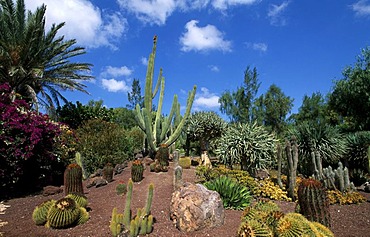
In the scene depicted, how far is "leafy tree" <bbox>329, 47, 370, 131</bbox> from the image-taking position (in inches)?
707

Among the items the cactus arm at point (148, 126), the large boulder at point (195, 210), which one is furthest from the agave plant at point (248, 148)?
the large boulder at point (195, 210)

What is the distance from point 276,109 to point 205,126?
1586cm

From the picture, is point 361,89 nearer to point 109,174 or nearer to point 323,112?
point 323,112

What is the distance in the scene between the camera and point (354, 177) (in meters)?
11.7

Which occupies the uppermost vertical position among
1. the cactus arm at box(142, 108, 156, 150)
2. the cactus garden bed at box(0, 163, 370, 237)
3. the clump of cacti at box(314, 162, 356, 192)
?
the cactus arm at box(142, 108, 156, 150)

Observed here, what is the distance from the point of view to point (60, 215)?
5.42 meters

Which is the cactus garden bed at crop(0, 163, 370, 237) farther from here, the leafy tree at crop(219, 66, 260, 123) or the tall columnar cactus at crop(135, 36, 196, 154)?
the leafy tree at crop(219, 66, 260, 123)

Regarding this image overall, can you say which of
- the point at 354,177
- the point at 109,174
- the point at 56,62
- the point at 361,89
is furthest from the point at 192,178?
the point at 361,89

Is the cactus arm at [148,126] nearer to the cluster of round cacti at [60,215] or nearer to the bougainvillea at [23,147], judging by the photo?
the bougainvillea at [23,147]

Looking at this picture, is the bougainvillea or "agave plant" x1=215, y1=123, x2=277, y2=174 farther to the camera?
"agave plant" x1=215, y1=123, x2=277, y2=174

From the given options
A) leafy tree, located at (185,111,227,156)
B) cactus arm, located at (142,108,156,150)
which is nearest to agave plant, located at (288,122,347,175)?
leafy tree, located at (185,111,227,156)

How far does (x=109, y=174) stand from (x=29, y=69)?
9.61 metres

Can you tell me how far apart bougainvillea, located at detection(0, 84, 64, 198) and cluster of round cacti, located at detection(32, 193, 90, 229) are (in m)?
3.57

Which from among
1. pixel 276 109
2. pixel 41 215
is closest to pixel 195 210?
pixel 41 215
